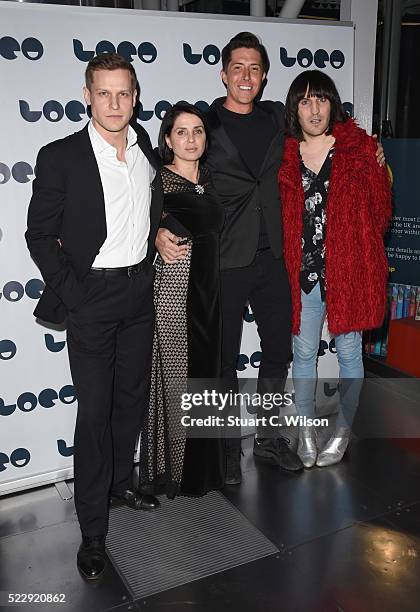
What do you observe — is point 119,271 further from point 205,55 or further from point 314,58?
point 314,58

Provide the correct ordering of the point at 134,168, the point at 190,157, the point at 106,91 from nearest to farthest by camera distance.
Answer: the point at 106,91
the point at 134,168
the point at 190,157

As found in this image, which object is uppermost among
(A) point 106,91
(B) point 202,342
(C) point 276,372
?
(A) point 106,91

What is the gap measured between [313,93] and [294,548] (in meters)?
2.00

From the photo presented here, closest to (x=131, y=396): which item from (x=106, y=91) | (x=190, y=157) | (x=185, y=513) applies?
(x=185, y=513)

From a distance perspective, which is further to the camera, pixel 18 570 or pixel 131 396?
pixel 131 396

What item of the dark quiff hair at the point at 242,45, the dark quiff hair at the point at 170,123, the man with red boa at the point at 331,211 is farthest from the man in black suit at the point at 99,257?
the man with red boa at the point at 331,211

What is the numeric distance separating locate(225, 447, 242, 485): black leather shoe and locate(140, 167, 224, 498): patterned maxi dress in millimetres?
137

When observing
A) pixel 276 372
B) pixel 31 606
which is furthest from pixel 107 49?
pixel 31 606

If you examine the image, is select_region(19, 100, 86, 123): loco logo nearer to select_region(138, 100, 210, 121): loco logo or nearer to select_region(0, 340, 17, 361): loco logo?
select_region(138, 100, 210, 121): loco logo

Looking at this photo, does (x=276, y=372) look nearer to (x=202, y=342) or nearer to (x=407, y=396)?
(x=202, y=342)

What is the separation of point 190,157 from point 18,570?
184cm

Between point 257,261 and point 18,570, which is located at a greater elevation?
point 257,261

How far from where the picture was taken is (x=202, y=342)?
110 inches

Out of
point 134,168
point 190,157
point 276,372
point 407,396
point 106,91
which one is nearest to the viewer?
point 106,91
